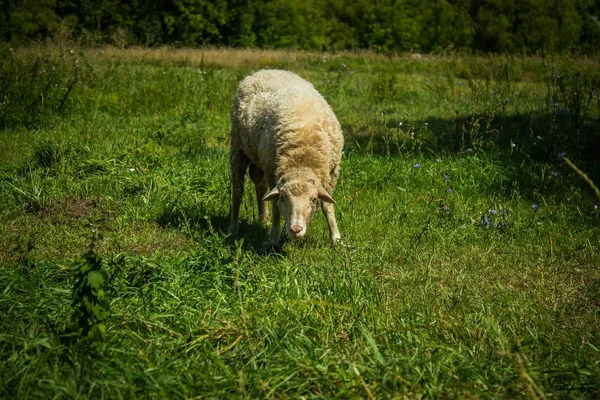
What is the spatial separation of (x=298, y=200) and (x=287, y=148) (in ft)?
2.04

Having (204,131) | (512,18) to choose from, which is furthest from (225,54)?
(512,18)

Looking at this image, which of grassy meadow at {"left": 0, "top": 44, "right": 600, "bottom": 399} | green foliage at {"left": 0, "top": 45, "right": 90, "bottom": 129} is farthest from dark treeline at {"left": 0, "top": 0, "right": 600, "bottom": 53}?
grassy meadow at {"left": 0, "top": 44, "right": 600, "bottom": 399}

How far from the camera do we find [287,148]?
5.67 m

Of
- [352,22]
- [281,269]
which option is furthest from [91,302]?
[352,22]

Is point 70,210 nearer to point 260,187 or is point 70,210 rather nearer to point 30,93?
point 260,187

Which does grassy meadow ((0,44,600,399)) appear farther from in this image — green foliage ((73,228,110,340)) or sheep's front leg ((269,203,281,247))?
sheep's front leg ((269,203,281,247))

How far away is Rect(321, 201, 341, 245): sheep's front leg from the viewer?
6062 mm

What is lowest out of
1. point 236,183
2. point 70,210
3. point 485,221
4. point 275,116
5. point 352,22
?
point 352,22

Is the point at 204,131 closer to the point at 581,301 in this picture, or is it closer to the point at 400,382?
the point at 581,301

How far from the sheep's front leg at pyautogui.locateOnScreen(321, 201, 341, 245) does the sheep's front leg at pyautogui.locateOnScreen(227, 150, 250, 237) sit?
110 cm

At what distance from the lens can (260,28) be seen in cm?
5419

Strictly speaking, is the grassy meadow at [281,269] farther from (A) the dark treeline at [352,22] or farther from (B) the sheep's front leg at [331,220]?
(A) the dark treeline at [352,22]

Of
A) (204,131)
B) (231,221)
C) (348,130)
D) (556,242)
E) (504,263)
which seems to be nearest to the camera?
(504,263)

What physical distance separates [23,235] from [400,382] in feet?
14.1
